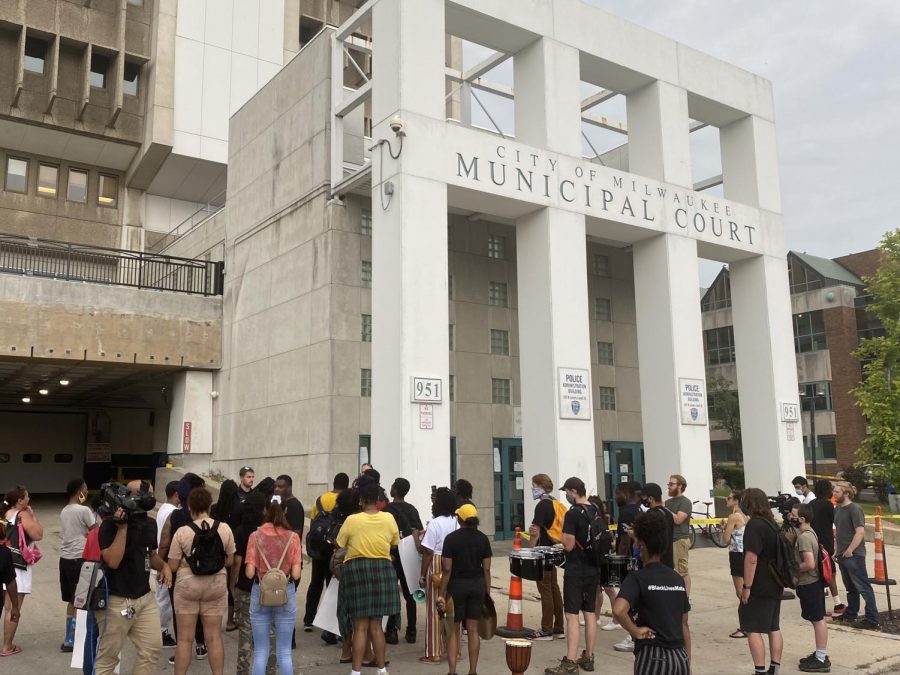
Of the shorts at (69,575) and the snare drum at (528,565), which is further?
the shorts at (69,575)

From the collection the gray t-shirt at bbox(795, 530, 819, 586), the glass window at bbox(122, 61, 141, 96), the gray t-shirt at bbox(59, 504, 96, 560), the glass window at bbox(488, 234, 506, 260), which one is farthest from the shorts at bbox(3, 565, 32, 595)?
the glass window at bbox(122, 61, 141, 96)

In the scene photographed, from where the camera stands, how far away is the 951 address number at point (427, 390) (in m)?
14.2

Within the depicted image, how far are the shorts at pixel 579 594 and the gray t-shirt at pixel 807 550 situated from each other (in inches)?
84.9

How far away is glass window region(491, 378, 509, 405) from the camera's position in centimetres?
1993

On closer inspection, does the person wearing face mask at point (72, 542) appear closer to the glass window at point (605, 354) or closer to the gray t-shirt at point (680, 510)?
the gray t-shirt at point (680, 510)

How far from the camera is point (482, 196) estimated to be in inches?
634

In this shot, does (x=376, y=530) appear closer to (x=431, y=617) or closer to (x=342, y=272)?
(x=431, y=617)

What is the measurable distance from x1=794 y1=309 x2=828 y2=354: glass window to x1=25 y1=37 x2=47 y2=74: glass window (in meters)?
44.1

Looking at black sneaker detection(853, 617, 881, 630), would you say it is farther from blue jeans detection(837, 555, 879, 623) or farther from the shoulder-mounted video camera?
the shoulder-mounted video camera

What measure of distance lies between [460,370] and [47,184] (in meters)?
21.9

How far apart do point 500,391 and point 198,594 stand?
550 inches

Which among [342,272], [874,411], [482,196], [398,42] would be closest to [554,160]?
[482,196]

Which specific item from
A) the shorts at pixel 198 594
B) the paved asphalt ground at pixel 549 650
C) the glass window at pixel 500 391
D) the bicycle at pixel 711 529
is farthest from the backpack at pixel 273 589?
the glass window at pixel 500 391

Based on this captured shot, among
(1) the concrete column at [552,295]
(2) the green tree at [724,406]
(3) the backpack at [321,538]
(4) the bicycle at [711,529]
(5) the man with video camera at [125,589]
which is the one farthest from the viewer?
(2) the green tree at [724,406]
